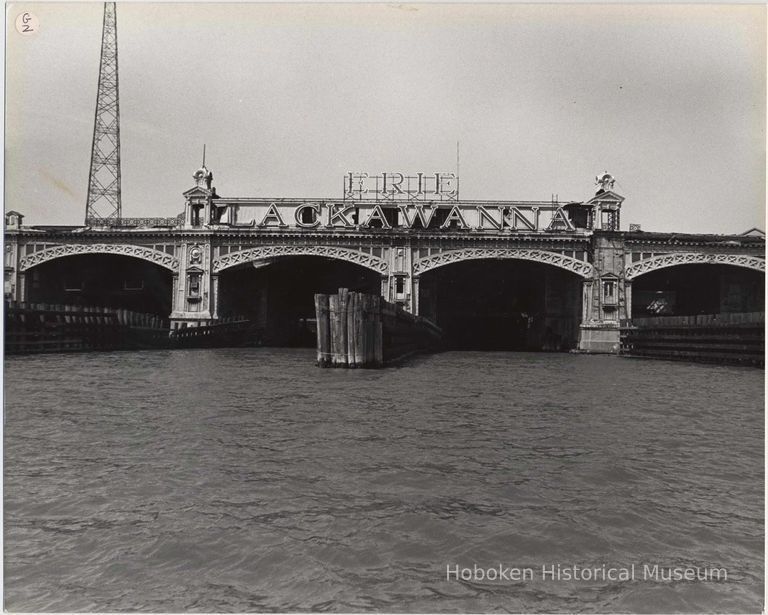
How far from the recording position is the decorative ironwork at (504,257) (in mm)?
35500

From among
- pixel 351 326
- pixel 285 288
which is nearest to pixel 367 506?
pixel 351 326

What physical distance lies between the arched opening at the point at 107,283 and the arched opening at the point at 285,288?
200 inches

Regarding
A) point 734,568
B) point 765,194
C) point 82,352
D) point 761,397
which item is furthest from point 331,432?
point 82,352

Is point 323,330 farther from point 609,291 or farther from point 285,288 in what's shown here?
point 285,288

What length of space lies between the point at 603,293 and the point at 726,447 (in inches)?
1132

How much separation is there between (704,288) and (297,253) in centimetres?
2627

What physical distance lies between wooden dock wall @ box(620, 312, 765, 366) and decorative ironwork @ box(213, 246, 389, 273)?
1433cm

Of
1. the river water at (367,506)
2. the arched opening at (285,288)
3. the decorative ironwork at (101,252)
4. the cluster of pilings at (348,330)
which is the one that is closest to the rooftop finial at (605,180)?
the arched opening at (285,288)

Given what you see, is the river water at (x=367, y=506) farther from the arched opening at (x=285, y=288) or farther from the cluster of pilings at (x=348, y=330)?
the arched opening at (x=285, y=288)

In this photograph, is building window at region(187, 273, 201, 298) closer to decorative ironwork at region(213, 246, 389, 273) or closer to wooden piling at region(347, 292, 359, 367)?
decorative ironwork at region(213, 246, 389, 273)

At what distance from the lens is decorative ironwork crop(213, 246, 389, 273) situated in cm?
3562

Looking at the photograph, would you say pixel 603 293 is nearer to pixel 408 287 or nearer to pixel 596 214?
pixel 596 214

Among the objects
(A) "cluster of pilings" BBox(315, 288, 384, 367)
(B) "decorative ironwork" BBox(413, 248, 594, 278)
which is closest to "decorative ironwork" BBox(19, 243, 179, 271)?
(B) "decorative ironwork" BBox(413, 248, 594, 278)

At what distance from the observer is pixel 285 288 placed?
4509 centimetres
